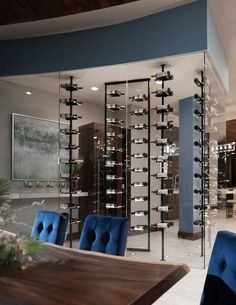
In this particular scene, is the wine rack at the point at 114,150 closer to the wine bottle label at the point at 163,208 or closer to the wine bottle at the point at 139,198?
the wine bottle at the point at 139,198

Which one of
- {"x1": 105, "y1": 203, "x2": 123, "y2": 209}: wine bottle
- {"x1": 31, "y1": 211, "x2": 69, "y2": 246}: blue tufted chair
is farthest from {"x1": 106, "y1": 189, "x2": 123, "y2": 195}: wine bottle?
{"x1": 31, "y1": 211, "x2": 69, "y2": 246}: blue tufted chair

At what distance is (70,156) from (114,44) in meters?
2.02

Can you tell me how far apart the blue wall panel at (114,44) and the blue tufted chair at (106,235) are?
285 cm

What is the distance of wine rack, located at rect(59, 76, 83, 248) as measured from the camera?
611cm

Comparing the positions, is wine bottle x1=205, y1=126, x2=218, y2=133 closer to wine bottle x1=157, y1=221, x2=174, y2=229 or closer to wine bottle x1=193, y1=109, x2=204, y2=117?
wine bottle x1=193, y1=109, x2=204, y2=117

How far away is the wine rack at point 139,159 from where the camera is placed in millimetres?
5637

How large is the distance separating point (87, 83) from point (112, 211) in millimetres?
2122

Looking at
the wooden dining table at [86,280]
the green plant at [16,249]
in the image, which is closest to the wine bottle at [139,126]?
the wooden dining table at [86,280]

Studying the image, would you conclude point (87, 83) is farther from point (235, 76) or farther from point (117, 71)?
point (235, 76)

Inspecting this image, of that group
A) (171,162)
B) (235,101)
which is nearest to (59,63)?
(171,162)

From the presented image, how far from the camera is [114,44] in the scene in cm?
526

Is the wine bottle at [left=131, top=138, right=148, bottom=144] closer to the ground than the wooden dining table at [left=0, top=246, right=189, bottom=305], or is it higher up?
higher up

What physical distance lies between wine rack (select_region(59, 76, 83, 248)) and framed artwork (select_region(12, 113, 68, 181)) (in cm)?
7

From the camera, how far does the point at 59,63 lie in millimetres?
5656
